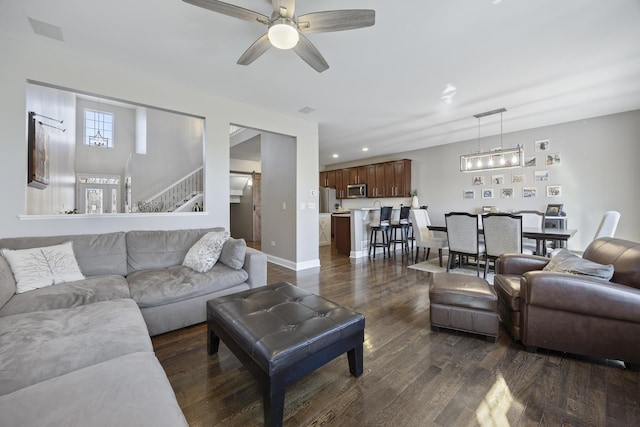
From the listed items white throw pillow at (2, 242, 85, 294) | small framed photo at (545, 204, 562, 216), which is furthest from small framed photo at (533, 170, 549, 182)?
white throw pillow at (2, 242, 85, 294)

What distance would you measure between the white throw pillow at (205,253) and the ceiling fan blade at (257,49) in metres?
1.78

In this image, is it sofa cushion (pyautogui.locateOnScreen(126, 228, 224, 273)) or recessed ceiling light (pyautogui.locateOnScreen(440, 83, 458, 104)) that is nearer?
sofa cushion (pyautogui.locateOnScreen(126, 228, 224, 273))

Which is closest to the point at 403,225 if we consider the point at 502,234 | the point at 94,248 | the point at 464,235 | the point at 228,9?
the point at 464,235

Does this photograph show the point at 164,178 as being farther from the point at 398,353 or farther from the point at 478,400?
the point at 478,400

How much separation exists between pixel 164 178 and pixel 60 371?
260 inches

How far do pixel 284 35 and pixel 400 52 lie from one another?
4.45 ft

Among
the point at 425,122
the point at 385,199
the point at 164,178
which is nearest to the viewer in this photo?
the point at 425,122

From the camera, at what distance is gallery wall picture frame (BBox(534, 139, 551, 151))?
495cm

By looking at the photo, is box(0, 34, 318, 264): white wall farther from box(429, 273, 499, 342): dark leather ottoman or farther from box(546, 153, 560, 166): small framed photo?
box(546, 153, 560, 166): small framed photo

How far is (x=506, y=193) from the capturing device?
548cm

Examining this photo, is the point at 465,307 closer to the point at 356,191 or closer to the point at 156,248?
the point at 156,248

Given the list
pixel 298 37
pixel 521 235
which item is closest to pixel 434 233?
pixel 521 235

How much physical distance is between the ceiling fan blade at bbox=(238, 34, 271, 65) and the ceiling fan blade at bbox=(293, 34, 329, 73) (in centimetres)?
24

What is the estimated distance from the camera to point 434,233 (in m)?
5.47
